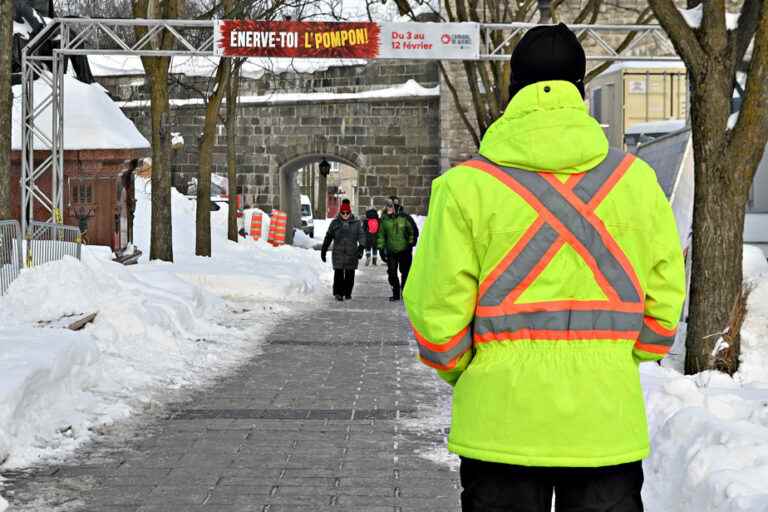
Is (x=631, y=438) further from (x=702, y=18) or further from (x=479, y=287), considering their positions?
(x=702, y=18)

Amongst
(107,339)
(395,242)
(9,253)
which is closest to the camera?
(107,339)

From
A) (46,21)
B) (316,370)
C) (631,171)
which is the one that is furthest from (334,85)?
(631,171)

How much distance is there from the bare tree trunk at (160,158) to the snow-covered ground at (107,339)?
71 centimetres

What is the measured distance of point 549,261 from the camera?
3.06 metres

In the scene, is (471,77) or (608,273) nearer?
(608,273)

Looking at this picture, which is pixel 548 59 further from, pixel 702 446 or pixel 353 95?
pixel 353 95

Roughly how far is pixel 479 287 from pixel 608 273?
311 millimetres

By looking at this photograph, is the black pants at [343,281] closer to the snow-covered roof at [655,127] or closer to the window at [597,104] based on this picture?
the snow-covered roof at [655,127]

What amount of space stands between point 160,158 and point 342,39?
3.38 metres

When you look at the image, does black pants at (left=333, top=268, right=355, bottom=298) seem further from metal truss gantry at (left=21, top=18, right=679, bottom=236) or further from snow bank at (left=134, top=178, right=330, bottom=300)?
metal truss gantry at (left=21, top=18, right=679, bottom=236)

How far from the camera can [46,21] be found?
837 inches

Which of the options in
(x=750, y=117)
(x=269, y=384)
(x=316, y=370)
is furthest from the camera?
(x=316, y=370)

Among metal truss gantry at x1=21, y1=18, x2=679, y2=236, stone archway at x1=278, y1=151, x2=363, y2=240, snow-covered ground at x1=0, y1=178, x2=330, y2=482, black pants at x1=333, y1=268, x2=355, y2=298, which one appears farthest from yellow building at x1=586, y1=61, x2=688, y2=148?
stone archway at x1=278, y1=151, x2=363, y2=240

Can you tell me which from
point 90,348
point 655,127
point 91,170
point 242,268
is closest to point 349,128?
point 655,127
